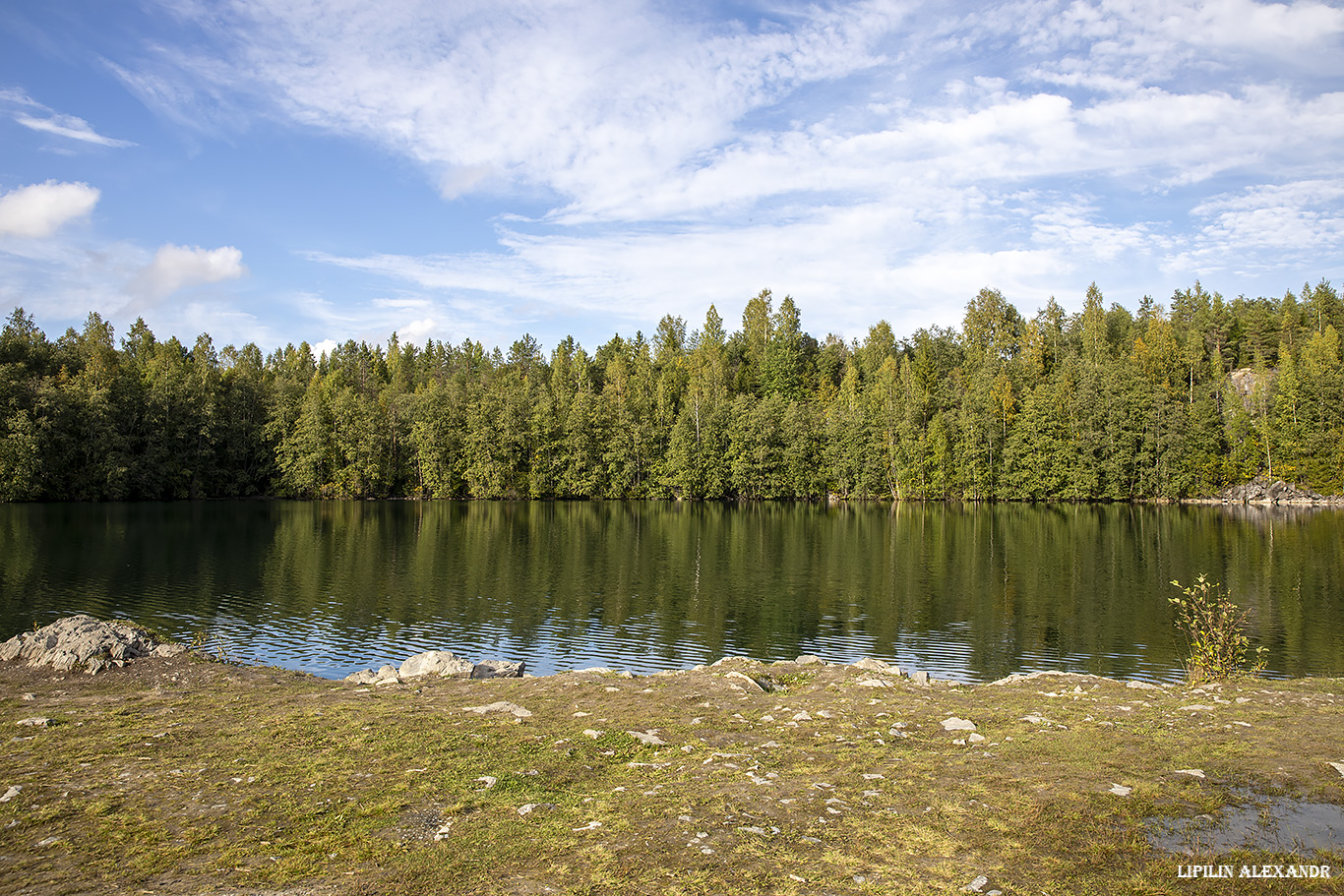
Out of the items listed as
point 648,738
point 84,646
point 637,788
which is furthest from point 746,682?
point 84,646

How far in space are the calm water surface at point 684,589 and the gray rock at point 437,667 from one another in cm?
495

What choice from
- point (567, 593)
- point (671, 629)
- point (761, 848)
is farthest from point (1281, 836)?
point (567, 593)

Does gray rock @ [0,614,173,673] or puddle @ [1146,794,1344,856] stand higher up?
puddle @ [1146,794,1344,856]

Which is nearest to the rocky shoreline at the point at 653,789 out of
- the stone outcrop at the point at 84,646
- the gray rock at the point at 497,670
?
the stone outcrop at the point at 84,646

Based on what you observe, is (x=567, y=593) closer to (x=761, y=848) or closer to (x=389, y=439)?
(x=761, y=848)

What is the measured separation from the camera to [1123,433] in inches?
4087

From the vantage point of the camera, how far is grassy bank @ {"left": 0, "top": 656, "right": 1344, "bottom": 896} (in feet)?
19.9

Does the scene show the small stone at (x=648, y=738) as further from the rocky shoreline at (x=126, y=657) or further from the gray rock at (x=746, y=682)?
the rocky shoreline at (x=126, y=657)

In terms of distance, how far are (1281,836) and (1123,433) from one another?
112627 millimetres

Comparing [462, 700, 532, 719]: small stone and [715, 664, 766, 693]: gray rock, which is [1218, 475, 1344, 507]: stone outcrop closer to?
[715, 664, 766, 693]: gray rock

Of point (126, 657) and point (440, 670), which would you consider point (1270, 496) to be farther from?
point (126, 657)

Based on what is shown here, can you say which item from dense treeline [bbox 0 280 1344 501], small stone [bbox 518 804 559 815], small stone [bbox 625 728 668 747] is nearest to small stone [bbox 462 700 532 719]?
small stone [bbox 625 728 668 747]

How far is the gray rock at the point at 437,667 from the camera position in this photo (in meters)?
15.5

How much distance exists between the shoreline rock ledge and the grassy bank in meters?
2.27
